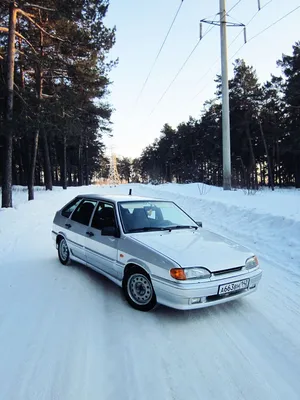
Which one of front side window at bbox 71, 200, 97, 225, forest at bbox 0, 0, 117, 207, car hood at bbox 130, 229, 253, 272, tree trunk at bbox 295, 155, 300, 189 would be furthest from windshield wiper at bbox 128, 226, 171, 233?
tree trunk at bbox 295, 155, 300, 189

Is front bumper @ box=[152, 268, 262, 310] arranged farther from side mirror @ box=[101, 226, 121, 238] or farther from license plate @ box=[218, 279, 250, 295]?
side mirror @ box=[101, 226, 121, 238]

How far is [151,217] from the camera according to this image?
494 centimetres

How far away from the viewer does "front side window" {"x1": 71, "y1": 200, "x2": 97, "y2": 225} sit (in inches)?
215

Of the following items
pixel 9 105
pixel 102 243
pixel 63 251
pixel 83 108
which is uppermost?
pixel 83 108

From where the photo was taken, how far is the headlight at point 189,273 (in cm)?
344

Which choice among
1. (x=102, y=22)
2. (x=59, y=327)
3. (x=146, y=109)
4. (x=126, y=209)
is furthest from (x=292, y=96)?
(x=59, y=327)

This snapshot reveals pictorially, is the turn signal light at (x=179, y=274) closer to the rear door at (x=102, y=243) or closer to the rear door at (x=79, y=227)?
the rear door at (x=102, y=243)

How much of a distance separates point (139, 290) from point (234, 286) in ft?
4.11

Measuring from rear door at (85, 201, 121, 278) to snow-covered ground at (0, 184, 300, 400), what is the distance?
38 centimetres

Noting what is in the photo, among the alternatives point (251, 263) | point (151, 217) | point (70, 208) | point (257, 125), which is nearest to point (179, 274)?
point (251, 263)

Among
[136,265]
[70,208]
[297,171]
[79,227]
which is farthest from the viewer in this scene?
[297,171]

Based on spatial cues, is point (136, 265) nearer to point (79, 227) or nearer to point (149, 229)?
point (149, 229)

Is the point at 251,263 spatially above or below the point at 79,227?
below

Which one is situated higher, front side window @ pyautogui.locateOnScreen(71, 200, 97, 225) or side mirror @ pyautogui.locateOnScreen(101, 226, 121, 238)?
front side window @ pyautogui.locateOnScreen(71, 200, 97, 225)
